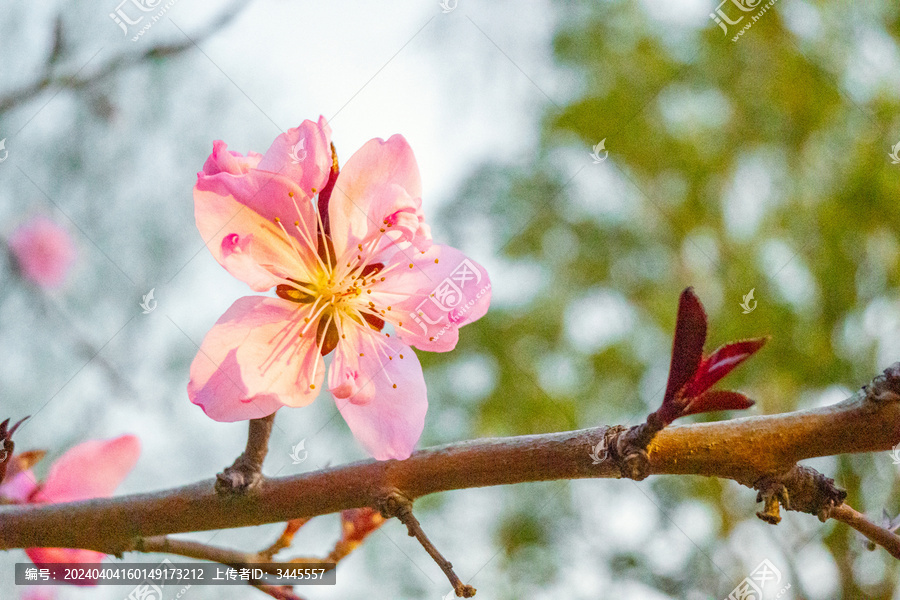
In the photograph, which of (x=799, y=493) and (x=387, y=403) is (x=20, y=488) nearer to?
(x=387, y=403)

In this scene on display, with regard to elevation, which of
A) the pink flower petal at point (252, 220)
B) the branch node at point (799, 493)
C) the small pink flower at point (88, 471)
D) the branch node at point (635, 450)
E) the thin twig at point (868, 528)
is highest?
the pink flower petal at point (252, 220)

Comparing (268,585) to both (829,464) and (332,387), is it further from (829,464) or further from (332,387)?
(829,464)

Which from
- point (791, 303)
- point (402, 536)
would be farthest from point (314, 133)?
point (791, 303)

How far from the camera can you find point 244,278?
1.63 ft

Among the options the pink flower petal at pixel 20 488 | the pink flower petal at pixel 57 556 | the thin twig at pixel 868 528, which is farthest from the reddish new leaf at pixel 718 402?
the pink flower petal at pixel 20 488

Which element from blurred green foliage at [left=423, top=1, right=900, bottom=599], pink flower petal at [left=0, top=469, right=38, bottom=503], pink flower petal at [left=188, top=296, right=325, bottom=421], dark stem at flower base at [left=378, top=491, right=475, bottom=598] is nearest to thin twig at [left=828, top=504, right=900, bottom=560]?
dark stem at flower base at [left=378, top=491, right=475, bottom=598]

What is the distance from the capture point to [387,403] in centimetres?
50

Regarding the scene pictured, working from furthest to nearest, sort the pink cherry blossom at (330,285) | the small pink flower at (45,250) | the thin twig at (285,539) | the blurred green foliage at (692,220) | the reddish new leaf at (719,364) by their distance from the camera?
the blurred green foliage at (692,220)
the small pink flower at (45,250)
the thin twig at (285,539)
the pink cherry blossom at (330,285)
the reddish new leaf at (719,364)

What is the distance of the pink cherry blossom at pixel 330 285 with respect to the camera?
0.48m

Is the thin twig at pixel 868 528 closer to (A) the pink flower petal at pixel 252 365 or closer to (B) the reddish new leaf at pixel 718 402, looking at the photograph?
(B) the reddish new leaf at pixel 718 402

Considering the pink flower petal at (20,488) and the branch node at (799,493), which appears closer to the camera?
the branch node at (799,493)

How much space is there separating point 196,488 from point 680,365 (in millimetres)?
365

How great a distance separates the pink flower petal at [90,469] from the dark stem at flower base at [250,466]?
0.89 feet

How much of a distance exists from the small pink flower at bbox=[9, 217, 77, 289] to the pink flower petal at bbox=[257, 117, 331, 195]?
4.28 ft
